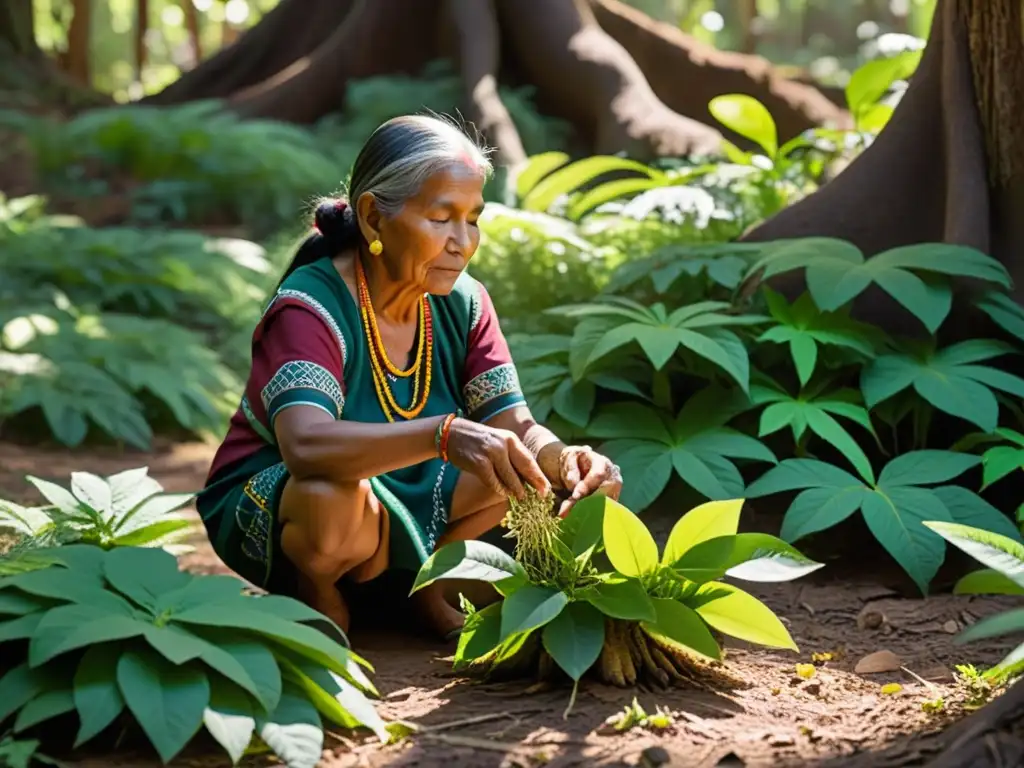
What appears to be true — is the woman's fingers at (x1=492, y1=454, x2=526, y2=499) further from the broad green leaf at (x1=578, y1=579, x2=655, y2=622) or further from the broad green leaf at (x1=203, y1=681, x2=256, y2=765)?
the broad green leaf at (x1=203, y1=681, x2=256, y2=765)

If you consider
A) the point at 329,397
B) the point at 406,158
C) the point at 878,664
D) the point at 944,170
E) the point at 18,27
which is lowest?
the point at 878,664

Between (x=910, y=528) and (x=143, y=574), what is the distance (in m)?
2.04

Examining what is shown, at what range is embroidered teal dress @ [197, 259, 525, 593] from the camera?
299cm

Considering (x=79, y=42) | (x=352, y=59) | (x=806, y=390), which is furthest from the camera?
(x=79, y=42)

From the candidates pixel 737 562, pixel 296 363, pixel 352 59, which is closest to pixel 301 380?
pixel 296 363

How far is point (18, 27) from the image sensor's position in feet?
36.6

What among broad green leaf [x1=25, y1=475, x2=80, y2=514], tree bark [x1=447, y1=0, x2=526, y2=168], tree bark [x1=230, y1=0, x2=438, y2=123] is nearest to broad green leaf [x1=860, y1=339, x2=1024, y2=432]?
broad green leaf [x1=25, y1=475, x2=80, y2=514]

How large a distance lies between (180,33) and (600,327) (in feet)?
102

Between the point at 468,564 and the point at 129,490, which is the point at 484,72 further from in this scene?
the point at 468,564

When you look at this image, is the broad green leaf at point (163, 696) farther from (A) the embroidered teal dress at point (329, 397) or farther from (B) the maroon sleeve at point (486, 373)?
(B) the maroon sleeve at point (486, 373)

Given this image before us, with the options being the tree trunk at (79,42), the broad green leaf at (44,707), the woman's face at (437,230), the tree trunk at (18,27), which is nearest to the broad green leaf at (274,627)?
the broad green leaf at (44,707)

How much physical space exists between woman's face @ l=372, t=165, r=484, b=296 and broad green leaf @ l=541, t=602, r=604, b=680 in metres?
0.84

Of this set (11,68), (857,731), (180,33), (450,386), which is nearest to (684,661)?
(857,731)

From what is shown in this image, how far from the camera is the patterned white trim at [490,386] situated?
3.30 meters
